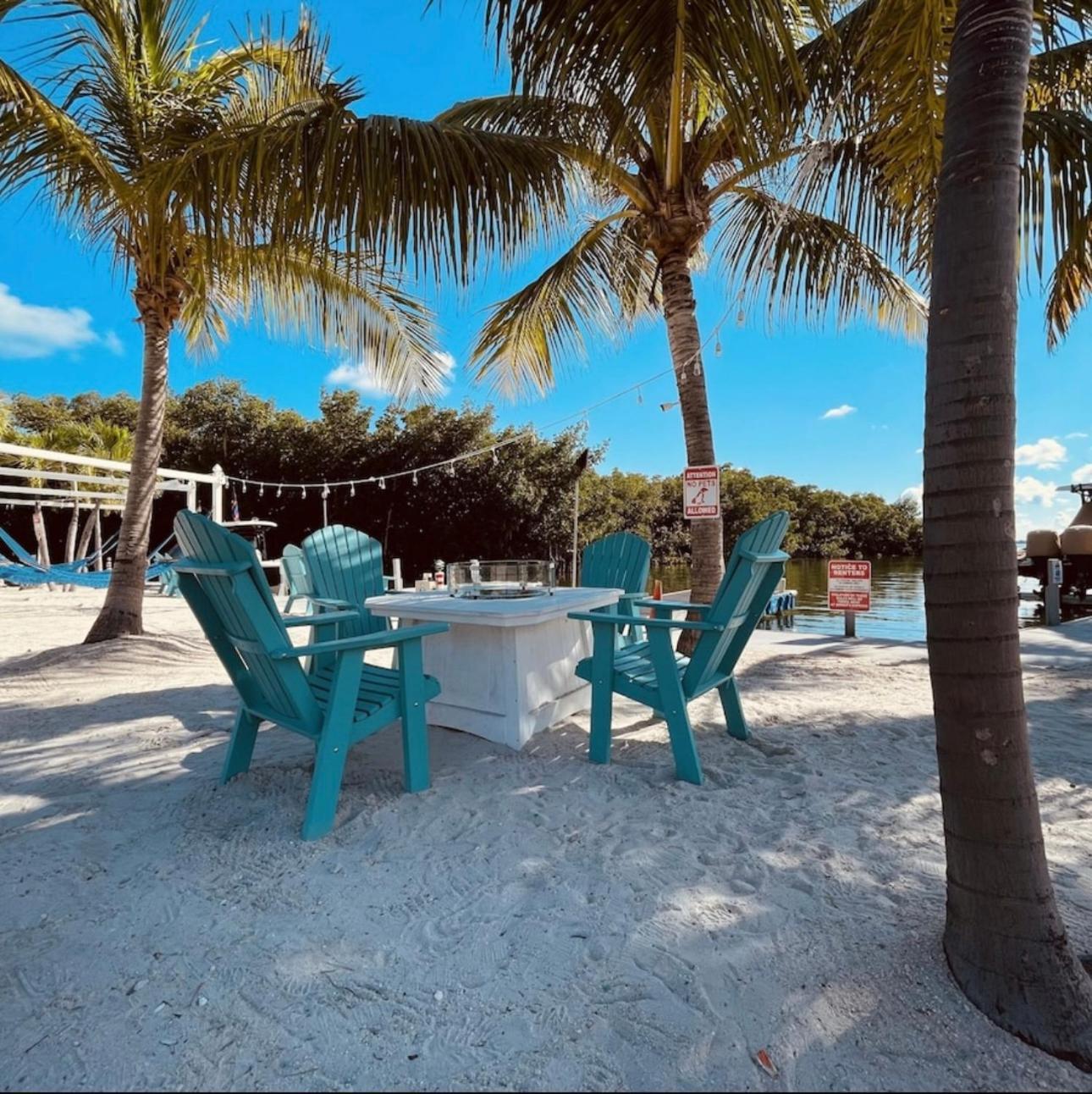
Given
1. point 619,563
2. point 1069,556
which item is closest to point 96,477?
point 619,563

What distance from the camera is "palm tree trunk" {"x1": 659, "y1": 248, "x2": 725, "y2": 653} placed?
194 inches

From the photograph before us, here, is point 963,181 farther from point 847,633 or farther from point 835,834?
point 847,633

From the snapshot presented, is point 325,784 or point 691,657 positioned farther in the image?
point 691,657

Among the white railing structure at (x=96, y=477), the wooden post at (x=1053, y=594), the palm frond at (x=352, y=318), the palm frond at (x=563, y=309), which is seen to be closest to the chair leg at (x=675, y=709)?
the palm frond at (x=563, y=309)

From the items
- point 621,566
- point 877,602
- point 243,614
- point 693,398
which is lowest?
point 877,602

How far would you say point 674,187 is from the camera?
4703 mm

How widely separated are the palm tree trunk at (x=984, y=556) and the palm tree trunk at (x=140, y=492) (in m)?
5.96

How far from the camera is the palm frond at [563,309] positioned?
19.1ft

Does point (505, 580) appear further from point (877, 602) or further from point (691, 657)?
point (877, 602)

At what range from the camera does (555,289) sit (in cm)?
588

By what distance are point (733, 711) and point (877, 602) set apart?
17.7 meters

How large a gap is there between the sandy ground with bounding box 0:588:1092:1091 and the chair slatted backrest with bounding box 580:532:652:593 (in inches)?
51.4

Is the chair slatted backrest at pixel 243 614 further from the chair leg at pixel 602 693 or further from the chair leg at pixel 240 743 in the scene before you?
the chair leg at pixel 602 693

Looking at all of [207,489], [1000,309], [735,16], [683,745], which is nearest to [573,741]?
[683,745]
